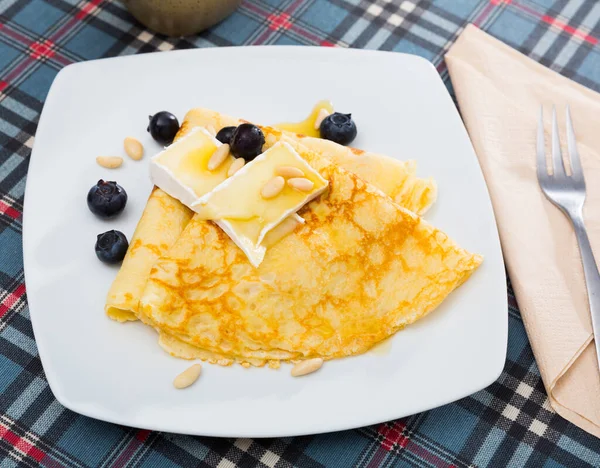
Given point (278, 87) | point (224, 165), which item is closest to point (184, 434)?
point (224, 165)

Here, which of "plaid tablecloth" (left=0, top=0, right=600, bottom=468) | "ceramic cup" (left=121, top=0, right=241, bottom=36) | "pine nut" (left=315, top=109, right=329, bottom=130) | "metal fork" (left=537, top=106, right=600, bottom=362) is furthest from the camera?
"ceramic cup" (left=121, top=0, right=241, bottom=36)

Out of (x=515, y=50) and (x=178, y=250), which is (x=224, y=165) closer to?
(x=178, y=250)

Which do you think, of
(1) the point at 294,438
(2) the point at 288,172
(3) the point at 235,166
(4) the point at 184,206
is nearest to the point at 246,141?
(3) the point at 235,166

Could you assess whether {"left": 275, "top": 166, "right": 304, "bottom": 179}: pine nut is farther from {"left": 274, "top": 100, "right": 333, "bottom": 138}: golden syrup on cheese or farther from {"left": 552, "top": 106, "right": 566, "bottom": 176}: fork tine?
{"left": 552, "top": 106, "right": 566, "bottom": 176}: fork tine

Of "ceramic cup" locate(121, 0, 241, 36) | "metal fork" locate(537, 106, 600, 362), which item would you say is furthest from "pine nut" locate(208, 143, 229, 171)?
"metal fork" locate(537, 106, 600, 362)

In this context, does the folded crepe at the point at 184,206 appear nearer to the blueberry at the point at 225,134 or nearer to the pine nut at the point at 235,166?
the blueberry at the point at 225,134

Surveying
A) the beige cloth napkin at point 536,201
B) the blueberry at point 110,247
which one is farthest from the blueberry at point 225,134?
the beige cloth napkin at point 536,201
